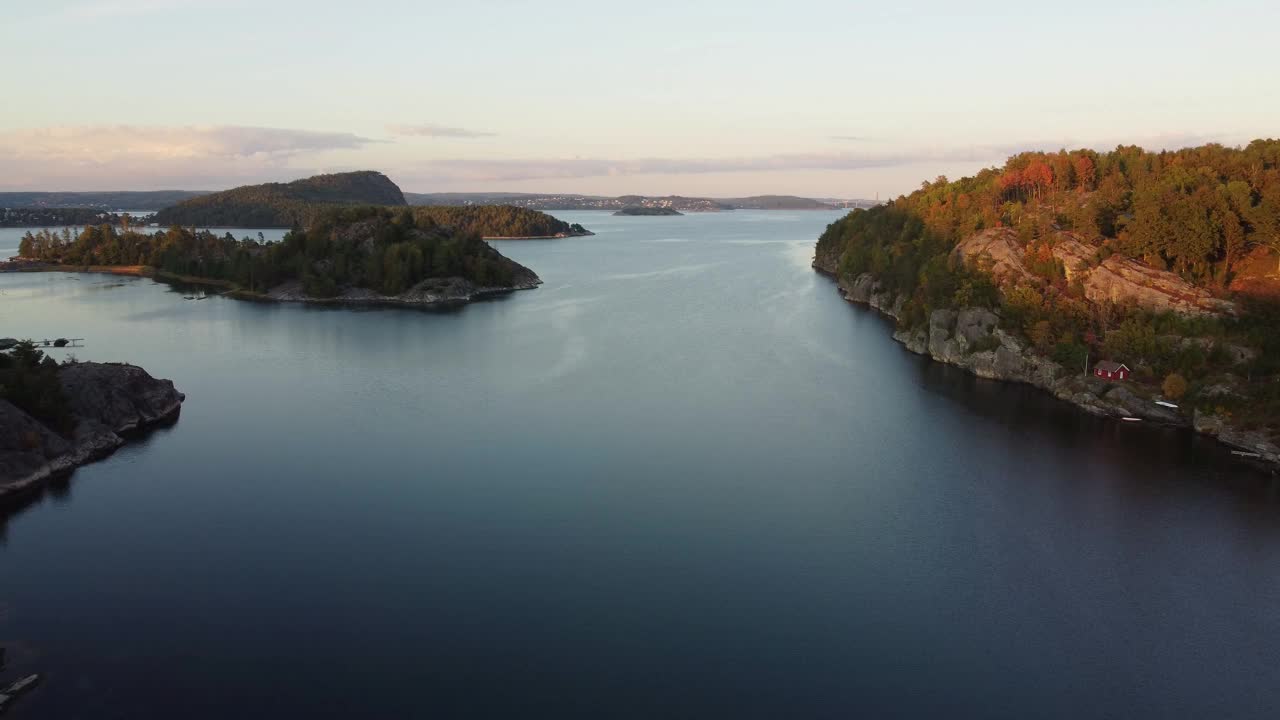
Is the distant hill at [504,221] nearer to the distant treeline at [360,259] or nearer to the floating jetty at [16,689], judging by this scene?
the distant treeline at [360,259]

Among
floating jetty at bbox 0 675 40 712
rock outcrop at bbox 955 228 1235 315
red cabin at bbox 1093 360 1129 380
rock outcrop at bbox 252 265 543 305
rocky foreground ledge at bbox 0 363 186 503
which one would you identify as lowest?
floating jetty at bbox 0 675 40 712

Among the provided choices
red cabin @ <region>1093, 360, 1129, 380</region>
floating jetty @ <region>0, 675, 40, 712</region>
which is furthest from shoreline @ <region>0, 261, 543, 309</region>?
floating jetty @ <region>0, 675, 40, 712</region>

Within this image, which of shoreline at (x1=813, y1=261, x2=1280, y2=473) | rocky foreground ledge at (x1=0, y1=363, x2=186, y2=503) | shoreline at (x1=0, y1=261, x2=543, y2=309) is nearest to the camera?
rocky foreground ledge at (x1=0, y1=363, x2=186, y2=503)

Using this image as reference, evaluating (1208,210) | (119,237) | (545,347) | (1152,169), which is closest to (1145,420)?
(1208,210)

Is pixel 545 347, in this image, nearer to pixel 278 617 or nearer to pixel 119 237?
pixel 278 617

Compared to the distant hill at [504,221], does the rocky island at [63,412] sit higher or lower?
lower

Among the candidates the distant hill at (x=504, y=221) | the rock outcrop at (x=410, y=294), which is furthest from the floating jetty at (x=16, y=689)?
the distant hill at (x=504, y=221)

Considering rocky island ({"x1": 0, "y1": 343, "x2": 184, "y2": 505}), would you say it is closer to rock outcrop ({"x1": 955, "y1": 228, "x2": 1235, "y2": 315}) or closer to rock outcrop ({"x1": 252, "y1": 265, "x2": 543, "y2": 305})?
rock outcrop ({"x1": 252, "y1": 265, "x2": 543, "y2": 305})
